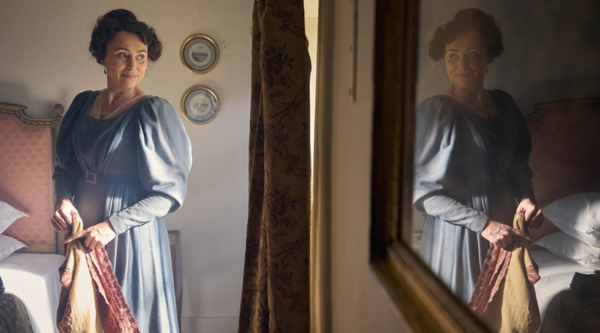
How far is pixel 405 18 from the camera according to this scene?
0.48 metres

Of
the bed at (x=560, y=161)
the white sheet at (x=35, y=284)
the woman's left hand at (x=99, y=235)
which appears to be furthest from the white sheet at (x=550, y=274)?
the white sheet at (x=35, y=284)

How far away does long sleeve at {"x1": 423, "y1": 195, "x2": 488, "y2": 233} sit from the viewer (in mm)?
291

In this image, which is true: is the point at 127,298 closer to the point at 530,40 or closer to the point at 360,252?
the point at 360,252

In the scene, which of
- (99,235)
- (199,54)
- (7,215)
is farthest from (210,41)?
(7,215)

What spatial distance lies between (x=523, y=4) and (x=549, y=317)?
0.65ft

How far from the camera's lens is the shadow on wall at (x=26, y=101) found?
198cm

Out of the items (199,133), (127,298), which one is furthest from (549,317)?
(127,298)

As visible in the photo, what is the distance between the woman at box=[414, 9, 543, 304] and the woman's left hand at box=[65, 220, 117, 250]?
1.91m

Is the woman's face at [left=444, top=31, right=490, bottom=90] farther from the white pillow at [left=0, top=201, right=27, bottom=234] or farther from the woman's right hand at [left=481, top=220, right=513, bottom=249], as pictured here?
the white pillow at [left=0, top=201, right=27, bottom=234]

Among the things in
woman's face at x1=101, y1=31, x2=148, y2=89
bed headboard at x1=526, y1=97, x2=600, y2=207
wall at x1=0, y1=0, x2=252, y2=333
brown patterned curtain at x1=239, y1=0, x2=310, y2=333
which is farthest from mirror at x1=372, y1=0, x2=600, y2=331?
woman's face at x1=101, y1=31, x2=148, y2=89

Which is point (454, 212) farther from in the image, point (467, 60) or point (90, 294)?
point (90, 294)

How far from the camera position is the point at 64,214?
198cm

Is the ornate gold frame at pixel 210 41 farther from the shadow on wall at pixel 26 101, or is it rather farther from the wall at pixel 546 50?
the wall at pixel 546 50

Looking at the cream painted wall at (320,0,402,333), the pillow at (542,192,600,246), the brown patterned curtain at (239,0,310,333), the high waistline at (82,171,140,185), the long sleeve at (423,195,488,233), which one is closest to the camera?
the pillow at (542,192,600,246)
